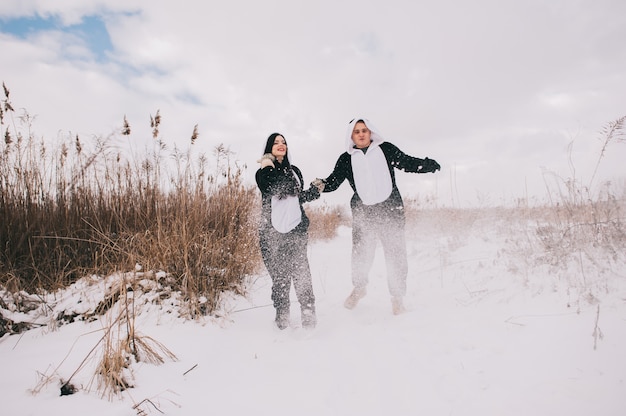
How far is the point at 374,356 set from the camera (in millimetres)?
2154

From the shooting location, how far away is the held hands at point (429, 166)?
3.05 meters

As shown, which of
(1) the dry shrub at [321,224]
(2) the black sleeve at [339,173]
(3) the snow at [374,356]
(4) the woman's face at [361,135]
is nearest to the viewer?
(3) the snow at [374,356]

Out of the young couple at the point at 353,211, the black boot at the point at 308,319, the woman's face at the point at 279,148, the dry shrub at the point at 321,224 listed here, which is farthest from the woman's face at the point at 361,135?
the dry shrub at the point at 321,224

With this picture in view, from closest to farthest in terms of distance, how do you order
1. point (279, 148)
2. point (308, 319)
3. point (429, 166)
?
1. point (308, 319)
2. point (279, 148)
3. point (429, 166)

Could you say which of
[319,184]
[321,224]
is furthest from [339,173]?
[321,224]

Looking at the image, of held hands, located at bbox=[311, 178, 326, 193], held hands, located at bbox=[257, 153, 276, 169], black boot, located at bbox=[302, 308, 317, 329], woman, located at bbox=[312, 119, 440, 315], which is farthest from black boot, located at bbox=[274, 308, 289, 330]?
held hands, located at bbox=[257, 153, 276, 169]

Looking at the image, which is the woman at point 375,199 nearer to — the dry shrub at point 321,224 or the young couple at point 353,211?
the young couple at point 353,211

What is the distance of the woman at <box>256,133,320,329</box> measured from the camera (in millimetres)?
2740

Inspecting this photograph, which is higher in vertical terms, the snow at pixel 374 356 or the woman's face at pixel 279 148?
the woman's face at pixel 279 148

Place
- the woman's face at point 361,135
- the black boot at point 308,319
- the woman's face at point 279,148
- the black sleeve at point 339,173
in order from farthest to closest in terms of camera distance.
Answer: the black sleeve at point 339,173 < the woman's face at point 361,135 < the woman's face at point 279,148 < the black boot at point 308,319

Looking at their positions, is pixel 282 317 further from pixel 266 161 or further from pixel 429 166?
pixel 429 166

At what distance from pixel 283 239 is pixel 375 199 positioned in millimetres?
977

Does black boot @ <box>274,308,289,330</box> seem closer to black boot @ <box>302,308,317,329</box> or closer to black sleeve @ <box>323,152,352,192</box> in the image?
black boot @ <box>302,308,317,329</box>

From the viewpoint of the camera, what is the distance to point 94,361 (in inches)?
73.4
